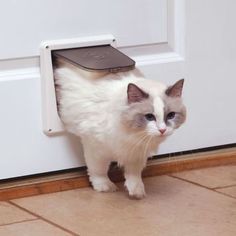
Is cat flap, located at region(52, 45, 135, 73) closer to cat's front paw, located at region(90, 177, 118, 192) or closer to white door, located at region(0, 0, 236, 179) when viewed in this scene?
white door, located at region(0, 0, 236, 179)

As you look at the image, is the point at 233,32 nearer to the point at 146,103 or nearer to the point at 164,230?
the point at 146,103

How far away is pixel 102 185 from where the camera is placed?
4.76ft

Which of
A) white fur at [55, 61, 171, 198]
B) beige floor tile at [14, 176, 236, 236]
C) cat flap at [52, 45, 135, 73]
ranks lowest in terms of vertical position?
beige floor tile at [14, 176, 236, 236]

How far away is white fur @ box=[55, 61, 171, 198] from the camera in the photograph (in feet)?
4.36

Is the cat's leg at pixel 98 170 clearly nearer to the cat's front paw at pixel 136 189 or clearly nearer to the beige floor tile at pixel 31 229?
→ the cat's front paw at pixel 136 189

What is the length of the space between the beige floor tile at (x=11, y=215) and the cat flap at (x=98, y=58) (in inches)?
12.6

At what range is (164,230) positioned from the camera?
1.24 metres

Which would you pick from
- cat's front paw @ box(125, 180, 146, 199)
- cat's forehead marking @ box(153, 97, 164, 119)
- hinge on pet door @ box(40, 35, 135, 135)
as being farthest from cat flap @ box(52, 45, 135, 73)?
cat's front paw @ box(125, 180, 146, 199)

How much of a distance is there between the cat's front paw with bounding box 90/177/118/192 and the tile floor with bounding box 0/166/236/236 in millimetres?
13

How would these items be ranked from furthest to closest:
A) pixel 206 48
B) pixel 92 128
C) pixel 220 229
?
pixel 206 48
pixel 92 128
pixel 220 229

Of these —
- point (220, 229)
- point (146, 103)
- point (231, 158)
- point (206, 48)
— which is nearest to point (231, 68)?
point (206, 48)

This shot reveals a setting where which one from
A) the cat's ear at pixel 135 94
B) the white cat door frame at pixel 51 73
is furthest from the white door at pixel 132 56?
the cat's ear at pixel 135 94

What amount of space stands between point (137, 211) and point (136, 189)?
82 millimetres

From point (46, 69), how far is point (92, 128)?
17 cm
